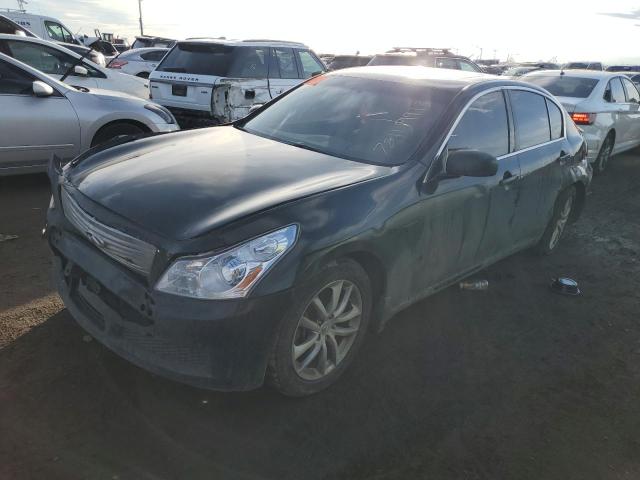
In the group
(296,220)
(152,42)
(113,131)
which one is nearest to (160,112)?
(113,131)

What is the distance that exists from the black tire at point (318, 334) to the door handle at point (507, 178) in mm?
1498

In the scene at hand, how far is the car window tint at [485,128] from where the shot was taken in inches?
139

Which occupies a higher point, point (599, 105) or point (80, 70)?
point (599, 105)

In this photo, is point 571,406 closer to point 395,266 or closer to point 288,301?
point 395,266

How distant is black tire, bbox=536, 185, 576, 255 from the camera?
16.2 feet

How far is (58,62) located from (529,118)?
20.9 ft

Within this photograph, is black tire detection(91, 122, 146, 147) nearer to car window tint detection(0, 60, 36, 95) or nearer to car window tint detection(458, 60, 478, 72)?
car window tint detection(0, 60, 36, 95)

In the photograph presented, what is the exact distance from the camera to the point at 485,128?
3.76 meters

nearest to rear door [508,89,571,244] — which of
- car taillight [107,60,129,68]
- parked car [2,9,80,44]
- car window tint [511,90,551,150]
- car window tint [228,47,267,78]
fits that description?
car window tint [511,90,551,150]

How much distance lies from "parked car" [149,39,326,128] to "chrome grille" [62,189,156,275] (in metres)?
5.51

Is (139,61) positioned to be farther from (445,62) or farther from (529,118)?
(529,118)

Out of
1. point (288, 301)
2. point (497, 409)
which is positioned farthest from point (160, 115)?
point (497, 409)

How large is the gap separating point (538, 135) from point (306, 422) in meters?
3.08

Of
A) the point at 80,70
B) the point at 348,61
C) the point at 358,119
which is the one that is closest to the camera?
the point at 358,119
